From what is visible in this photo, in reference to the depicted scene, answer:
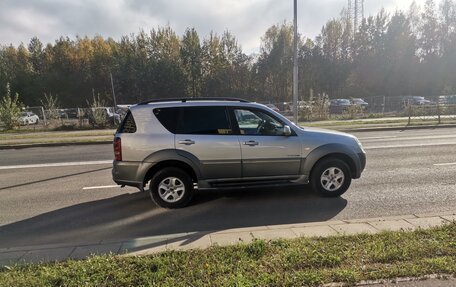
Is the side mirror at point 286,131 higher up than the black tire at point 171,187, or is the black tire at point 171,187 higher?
the side mirror at point 286,131

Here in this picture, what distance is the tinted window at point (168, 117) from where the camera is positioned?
17.5ft

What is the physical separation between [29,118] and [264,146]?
98.0 feet

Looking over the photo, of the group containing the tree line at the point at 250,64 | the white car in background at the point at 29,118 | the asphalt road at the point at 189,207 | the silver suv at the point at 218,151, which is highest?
the tree line at the point at 250,64

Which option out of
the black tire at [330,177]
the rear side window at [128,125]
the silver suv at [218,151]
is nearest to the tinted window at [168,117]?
the silver suv at [218,151]

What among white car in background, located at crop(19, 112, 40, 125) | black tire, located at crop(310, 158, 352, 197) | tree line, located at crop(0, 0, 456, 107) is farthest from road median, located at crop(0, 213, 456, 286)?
tree line, located at crop(0, 0, 456, 107)

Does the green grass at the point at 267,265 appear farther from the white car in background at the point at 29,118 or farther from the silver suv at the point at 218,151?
the white car in background at the point at 29,118

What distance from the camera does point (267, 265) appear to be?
3047 mm

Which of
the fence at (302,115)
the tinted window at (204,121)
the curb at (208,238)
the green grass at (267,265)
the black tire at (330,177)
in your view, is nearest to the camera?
the green grass at (267,265)

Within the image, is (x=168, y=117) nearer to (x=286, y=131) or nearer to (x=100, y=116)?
(x=286, y=131)

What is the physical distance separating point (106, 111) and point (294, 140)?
2290 centimetres

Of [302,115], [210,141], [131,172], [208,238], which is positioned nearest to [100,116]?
[302,115]

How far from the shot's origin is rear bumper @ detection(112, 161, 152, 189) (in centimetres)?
526

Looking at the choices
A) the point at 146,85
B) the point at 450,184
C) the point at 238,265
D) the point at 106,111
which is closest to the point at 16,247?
the point at 238,265

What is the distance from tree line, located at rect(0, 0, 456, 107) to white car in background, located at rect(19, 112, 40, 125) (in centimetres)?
1898
